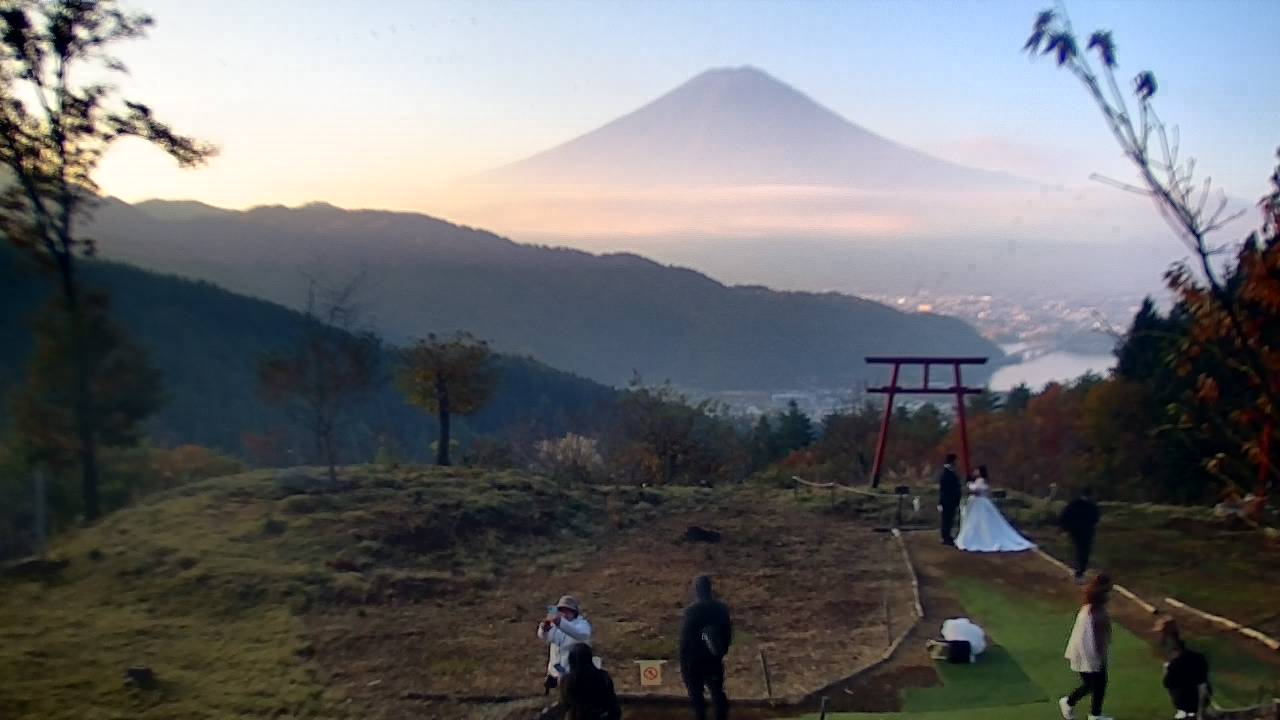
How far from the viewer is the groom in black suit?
15.4 meters

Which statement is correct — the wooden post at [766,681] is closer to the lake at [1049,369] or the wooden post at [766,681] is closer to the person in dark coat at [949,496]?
the person in dark coat at [949,496]

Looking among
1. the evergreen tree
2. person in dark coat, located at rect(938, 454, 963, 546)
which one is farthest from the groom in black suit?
the evergreen tree

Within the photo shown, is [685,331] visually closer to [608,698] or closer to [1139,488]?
[1139,488]

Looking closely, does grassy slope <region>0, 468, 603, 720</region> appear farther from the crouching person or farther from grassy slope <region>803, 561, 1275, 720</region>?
grassy slope <region>803, 561, 1275, 720</region>

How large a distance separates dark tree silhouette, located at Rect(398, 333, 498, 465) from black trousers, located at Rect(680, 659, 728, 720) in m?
14.9

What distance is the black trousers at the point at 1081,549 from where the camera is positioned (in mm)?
13359

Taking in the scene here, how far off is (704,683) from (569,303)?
72.9 metres

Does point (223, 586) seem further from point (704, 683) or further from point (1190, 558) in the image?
point (1190, 558)

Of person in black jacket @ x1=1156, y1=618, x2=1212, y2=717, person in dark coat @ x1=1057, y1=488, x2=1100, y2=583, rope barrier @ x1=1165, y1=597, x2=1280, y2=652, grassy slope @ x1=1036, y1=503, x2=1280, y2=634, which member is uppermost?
person in dark coat @ x1=1057, y1=488, x2=1100, y2=583

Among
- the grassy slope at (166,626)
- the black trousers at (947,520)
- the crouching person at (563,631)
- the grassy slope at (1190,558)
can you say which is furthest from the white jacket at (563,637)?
the black trousers at (947,520)

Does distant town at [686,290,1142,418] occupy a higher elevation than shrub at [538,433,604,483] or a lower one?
higher

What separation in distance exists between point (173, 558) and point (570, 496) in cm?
737

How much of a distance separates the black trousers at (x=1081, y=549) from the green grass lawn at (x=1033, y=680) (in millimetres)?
1480

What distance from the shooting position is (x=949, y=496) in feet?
51.7
